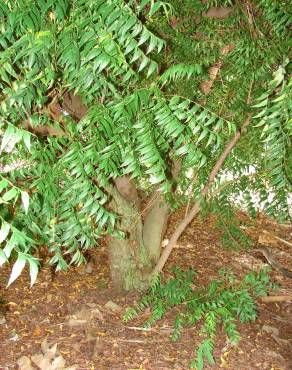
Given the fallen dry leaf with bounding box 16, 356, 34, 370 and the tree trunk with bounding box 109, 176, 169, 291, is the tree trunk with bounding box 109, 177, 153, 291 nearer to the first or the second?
the tree trunk with bounding box 109, 176, 169, 291

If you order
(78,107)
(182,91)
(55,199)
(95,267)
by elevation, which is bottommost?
(95,267)

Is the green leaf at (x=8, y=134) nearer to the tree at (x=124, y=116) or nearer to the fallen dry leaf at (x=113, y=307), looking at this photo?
the tree at (x=124, y=116)

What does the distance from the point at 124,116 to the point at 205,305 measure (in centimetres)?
300

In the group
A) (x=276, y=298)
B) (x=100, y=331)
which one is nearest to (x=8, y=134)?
(x=100, y=331)

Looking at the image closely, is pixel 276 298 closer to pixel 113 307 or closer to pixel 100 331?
pixel 113 307

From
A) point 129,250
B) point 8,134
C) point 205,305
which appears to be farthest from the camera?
point 129,250

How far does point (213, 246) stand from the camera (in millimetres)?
6586

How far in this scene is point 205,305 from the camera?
4.57 meters

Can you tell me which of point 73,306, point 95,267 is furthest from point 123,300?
point 95,267

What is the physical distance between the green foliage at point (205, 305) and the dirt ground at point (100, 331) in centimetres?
12

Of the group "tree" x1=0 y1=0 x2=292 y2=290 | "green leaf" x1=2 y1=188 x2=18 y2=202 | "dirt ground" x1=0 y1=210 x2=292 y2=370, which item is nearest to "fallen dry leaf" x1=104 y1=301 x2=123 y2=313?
"dirt ground" x1=0 y1=210 x2=292 y2=370

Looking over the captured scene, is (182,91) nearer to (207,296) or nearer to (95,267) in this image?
(207,296)

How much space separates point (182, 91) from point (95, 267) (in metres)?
2.91

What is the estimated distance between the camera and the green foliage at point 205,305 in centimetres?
412
